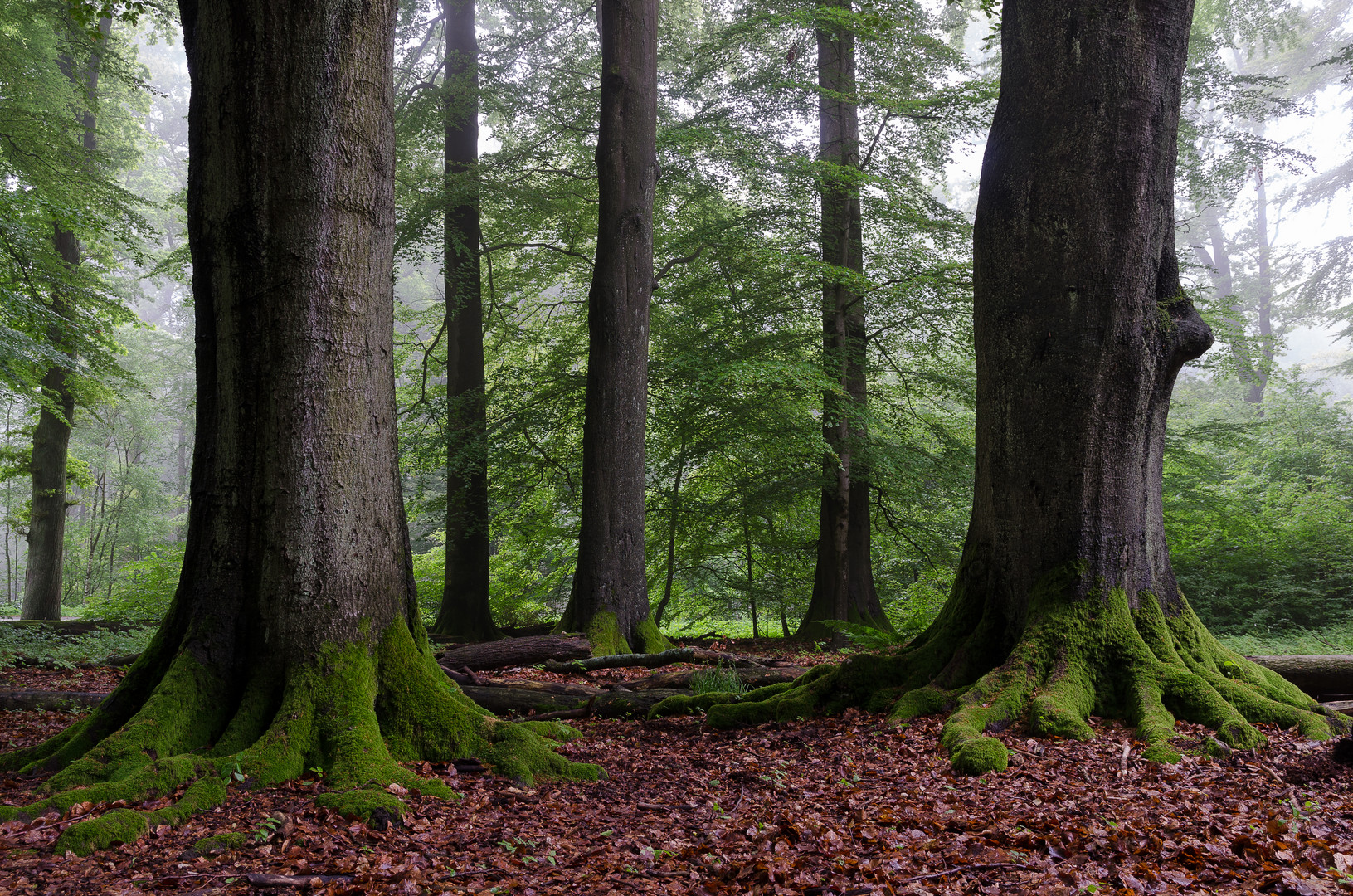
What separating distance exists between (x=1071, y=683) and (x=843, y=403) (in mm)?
5375

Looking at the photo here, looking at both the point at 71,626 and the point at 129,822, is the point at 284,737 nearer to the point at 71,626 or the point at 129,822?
the point at 129,822

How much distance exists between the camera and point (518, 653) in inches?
259

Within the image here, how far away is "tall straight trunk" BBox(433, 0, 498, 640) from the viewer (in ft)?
33.2

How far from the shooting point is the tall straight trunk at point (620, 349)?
25.7ft

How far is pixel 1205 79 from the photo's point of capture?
436 inches

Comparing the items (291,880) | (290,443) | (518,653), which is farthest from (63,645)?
(291,880)

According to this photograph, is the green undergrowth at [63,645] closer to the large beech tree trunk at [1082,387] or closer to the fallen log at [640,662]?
the fallen log at [640,662]

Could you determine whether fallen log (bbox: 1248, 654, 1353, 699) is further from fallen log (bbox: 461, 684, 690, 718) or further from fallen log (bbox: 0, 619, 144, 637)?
fallen log (bbox: 0, 619, 144, 637)

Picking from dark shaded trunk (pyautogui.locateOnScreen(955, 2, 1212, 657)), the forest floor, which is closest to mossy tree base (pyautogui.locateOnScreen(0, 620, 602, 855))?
the forest floor

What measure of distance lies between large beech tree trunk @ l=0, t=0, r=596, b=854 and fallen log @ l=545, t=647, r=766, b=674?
2796 mm

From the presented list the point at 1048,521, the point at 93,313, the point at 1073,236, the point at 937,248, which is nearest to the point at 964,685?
the point at 1048,521

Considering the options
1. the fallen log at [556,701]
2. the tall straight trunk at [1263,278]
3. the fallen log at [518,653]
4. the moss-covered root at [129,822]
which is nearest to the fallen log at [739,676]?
the fallen log at [556,701]

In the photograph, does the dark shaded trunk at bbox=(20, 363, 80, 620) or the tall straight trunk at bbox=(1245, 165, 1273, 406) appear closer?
the dark shaded trunk at bbox=(20, 363, 80, 620)

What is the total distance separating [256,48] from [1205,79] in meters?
13.1
